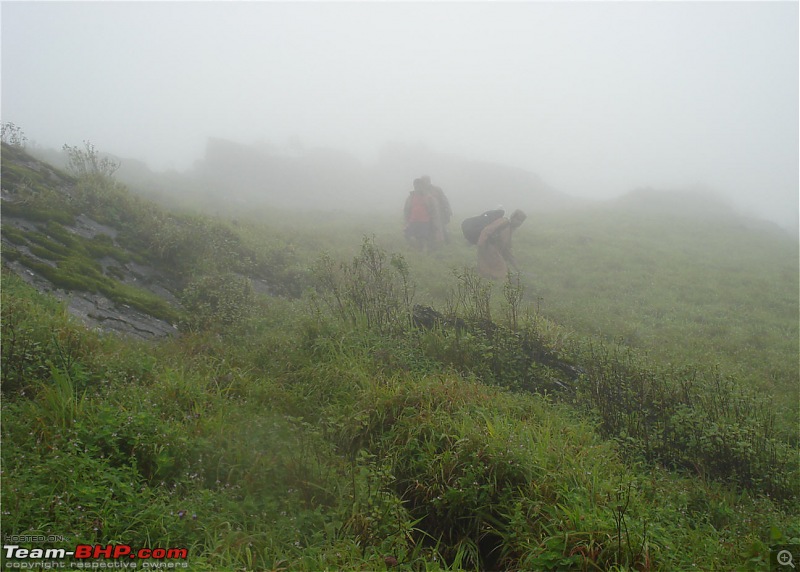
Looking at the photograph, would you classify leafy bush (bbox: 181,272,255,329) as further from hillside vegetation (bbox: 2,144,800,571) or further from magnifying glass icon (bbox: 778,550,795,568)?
magnifying glass icon (bbox: 778,550,795,568)

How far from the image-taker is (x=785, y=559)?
329 cm

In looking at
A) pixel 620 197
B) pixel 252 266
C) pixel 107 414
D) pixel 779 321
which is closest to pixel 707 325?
pixel 779 321

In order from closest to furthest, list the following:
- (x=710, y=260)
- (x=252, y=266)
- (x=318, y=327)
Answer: (x=318, y=327) → (x=252, y=266) → (x=710, y=260)

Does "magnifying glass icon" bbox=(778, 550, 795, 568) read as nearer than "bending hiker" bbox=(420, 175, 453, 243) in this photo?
Yes

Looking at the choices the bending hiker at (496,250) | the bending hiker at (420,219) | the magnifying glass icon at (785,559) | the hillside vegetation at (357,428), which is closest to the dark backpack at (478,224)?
the bending hiker at (496,250)

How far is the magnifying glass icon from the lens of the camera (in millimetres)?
3273

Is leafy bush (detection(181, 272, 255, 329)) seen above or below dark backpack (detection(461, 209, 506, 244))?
below

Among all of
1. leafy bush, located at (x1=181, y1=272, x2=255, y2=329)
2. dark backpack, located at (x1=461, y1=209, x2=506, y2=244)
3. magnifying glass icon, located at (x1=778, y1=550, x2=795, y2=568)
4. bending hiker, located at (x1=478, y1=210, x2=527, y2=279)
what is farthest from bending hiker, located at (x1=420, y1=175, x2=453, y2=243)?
magnifying glass icon, located at (x1=778, y1=550, x2=795, y2=568)

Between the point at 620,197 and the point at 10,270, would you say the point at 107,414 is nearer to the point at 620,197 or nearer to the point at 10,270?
the point at 10,270

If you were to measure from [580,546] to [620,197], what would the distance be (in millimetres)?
47392

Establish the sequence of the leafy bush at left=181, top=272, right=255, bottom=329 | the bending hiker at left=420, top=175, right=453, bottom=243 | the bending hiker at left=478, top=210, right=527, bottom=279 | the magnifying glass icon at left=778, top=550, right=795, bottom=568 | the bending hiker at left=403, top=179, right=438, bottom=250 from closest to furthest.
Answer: the magnifying glass icon at left=778, top=550, right=795, bottom=568 < the leafy bush at left=181, top=272, right=255, bottom=329 < the bending hiker at left=478, top=210, right=527, bottom=279 < the bending hiker at left=403, top=179, right=438, bottom=250 < the bending hiker at left=420, top=175, right=453, bottom=243

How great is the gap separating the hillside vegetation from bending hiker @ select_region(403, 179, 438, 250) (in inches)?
419

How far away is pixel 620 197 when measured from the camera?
45.5 meters

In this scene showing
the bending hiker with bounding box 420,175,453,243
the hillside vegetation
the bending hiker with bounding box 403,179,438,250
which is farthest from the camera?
the bending hiker with bounding box 420,175,453,243
